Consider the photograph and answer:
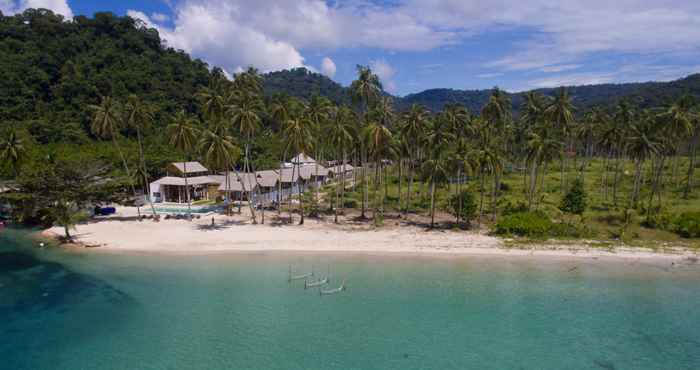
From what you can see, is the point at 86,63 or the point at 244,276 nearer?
the point at 244,276

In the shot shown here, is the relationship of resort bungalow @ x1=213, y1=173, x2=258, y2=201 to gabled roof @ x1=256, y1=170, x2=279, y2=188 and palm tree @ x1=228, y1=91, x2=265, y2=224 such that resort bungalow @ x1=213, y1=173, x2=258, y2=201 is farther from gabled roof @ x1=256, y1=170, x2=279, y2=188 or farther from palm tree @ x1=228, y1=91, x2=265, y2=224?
palm tree @ x1=228, y1=91, x2=265, y2=224

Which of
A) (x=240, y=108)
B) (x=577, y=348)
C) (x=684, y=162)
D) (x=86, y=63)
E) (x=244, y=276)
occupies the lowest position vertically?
(x=577, y=348)

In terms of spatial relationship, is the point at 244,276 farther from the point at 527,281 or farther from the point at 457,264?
the point at 527,281

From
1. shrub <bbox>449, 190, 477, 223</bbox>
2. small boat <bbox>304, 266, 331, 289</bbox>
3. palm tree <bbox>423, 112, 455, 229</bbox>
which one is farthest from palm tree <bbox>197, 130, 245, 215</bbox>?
shrub <bbox>449, 190, 477, 223</bbox>

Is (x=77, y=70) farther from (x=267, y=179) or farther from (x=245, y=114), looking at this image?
(x=245, y=114)

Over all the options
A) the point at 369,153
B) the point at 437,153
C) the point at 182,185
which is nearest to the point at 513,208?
the point at 437,153

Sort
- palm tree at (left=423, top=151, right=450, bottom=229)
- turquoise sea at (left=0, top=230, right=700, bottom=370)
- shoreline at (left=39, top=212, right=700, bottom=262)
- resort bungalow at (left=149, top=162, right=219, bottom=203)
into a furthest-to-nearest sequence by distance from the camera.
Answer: resort bungalow at (left=149, top=162, right=219, bottom=203) < palm tree at (left=423, top=151, right=450, bottom=229) < shoreline at (left=39, top=212, right=700, bottom=262) < turquoise sea at (left=0, top=230, right=700, bottom=370)

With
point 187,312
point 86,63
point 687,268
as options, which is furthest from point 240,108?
point 86,63
